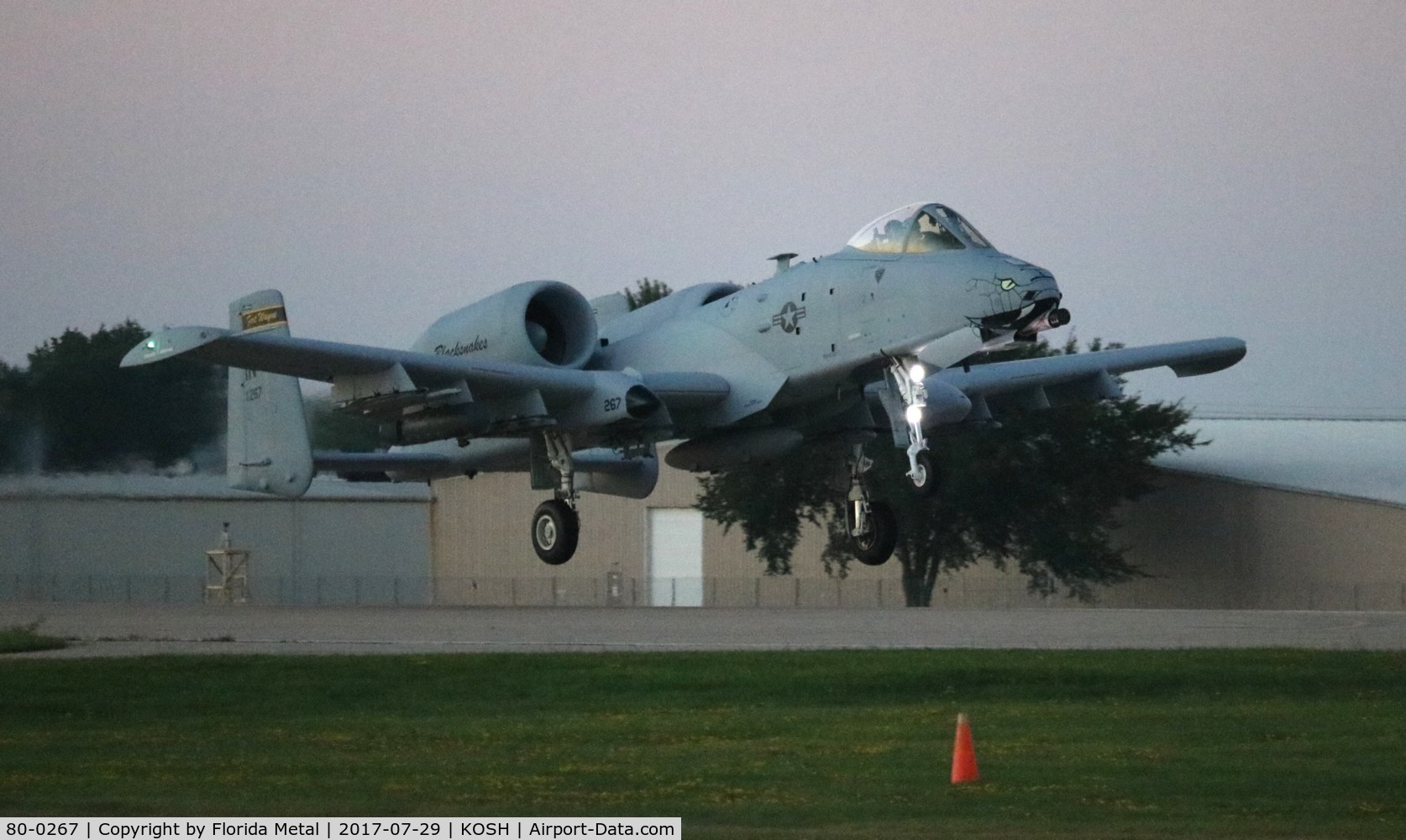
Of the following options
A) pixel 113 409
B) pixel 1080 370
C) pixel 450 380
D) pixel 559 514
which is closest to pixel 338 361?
pixel 450 380

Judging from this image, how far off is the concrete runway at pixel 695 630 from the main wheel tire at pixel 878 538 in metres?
0.93

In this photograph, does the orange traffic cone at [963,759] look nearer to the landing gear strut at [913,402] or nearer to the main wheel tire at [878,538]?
the landing gear strut at [913,402]

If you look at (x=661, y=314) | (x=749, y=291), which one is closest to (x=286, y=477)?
(x=661, y=314)

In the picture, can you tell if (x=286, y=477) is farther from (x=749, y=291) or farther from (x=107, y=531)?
(x=107, y=531)

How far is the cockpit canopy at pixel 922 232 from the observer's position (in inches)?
845

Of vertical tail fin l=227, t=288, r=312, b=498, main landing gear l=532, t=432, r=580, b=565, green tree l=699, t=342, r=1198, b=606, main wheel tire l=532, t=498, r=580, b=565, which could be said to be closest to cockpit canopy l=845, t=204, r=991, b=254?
main landing gear l=532, t=432, r=580, b=565

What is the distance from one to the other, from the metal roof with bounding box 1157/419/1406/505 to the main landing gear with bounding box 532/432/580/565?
71.0 ft

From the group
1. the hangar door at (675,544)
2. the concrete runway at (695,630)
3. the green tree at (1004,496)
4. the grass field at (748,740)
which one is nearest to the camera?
the grass field at (748,740)

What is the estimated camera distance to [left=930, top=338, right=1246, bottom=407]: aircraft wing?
26.9m

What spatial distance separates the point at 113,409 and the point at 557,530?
15.2 metres

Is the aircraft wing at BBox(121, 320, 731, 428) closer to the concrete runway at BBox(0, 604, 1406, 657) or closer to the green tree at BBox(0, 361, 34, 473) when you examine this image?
the concrete runway at BBox(0, 604, 1406, 657)

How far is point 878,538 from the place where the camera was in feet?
81.7

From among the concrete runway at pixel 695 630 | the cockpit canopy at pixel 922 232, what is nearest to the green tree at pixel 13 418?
the concrete runway at pixel 695 630

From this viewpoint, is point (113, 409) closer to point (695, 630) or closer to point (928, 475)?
point (695, 630)
